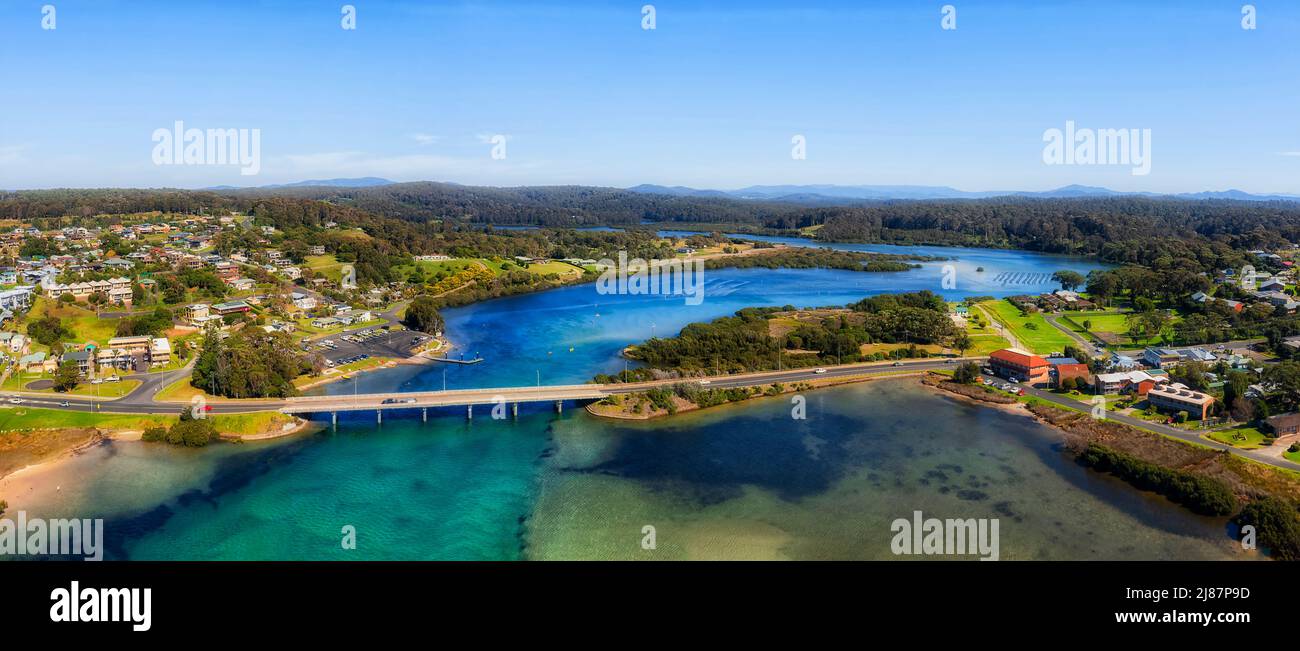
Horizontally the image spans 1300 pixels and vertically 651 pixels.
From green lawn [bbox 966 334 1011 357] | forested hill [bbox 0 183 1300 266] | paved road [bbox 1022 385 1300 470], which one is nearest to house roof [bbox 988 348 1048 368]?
paved road [bbox 1022 385 1300 470]

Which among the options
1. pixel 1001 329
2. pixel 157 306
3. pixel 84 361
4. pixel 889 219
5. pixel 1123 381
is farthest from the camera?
pixel 889 219

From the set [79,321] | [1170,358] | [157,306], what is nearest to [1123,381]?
[1170,358]

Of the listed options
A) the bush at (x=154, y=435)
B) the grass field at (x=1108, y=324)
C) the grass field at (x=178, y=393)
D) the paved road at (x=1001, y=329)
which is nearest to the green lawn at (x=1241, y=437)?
the paved road at (x=1001, y=329)

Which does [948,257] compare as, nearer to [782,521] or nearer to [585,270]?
[585,270]

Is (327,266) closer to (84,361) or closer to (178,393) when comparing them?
(84,361)

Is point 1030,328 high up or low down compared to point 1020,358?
up
